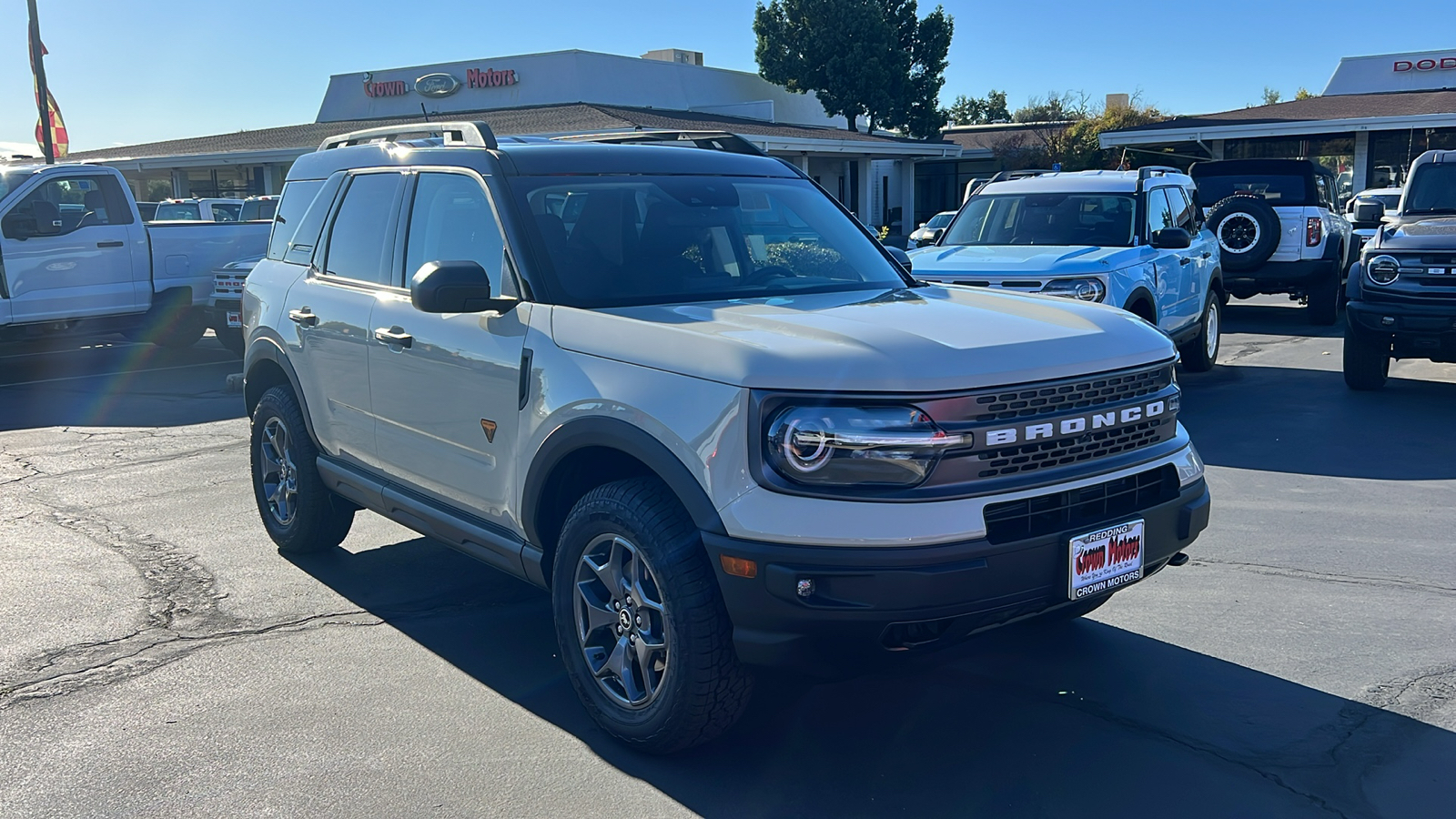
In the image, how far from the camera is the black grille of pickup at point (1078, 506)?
138 inches

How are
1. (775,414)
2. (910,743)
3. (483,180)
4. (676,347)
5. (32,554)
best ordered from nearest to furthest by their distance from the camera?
(775,414) < (676,347) < (910,743) < (483,180) < (32,554)

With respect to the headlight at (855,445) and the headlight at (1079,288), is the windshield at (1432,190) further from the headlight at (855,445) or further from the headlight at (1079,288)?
the headlight at (855,445)

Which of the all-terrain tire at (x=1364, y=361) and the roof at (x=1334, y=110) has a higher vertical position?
the roof at (x=1334, y=110)

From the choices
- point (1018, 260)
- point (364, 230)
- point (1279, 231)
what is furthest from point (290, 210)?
point (1279, 231)

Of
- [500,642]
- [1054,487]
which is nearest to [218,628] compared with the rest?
[500,642]

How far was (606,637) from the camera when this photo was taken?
4.04m

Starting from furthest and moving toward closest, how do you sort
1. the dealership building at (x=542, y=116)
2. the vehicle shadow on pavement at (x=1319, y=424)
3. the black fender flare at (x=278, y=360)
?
the dealership building at (x=542, y=116) → the vehicle shadow on pavement at (x=1319, y=424) → the black fender flare at (x=278, y=360)

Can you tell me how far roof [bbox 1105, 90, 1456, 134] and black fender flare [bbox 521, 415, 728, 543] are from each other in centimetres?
3143

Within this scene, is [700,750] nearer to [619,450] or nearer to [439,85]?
[619,450]

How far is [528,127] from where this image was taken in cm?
2752

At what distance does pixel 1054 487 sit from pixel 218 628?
3.58 metres

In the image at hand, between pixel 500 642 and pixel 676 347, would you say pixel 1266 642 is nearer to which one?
pixel 676 347

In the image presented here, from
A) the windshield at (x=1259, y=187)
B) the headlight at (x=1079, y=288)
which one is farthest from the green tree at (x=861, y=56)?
the headlight at (x=1079, y=288)

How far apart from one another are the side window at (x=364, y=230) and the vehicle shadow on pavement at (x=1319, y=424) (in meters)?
5.60
